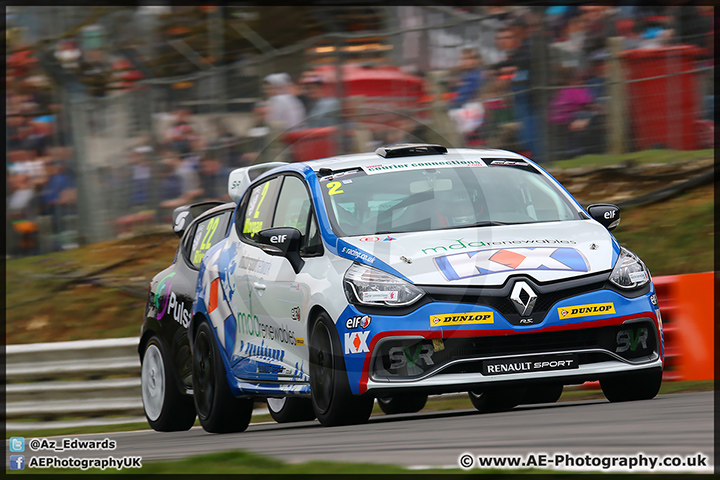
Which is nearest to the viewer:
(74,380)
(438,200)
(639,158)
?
(438,200)

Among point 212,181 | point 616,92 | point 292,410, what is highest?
point 616,92

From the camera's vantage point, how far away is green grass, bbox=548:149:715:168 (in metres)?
12.3

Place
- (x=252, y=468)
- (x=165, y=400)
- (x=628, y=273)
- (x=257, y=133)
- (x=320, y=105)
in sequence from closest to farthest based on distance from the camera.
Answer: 1. (x=252, y=468)
2. (x=628, y=273)
3. (x=165, y=400)
4. (x=320, y=105)
5. (x=257, y=133)

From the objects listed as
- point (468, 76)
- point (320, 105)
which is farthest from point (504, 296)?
point (320, 105)

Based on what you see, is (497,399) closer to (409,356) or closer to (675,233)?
(409,356)

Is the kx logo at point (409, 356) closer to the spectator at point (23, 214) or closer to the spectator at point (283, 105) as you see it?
the spectator at point (283, 105)

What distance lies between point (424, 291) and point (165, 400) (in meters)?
3.67

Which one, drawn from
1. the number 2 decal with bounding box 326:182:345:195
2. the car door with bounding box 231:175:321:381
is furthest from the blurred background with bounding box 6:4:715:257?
the number 2 decal with bounding box 326:182:345:195

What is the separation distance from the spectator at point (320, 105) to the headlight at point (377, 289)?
5843 mm

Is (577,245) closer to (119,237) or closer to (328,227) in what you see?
(328,227)

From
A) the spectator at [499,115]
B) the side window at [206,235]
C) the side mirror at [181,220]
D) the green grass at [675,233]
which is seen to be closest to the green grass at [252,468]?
the side window at [206,235]

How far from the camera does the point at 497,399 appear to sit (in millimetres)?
8508

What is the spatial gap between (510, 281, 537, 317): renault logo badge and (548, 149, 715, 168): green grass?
6.19m

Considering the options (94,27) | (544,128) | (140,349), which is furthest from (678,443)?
(94,27)
